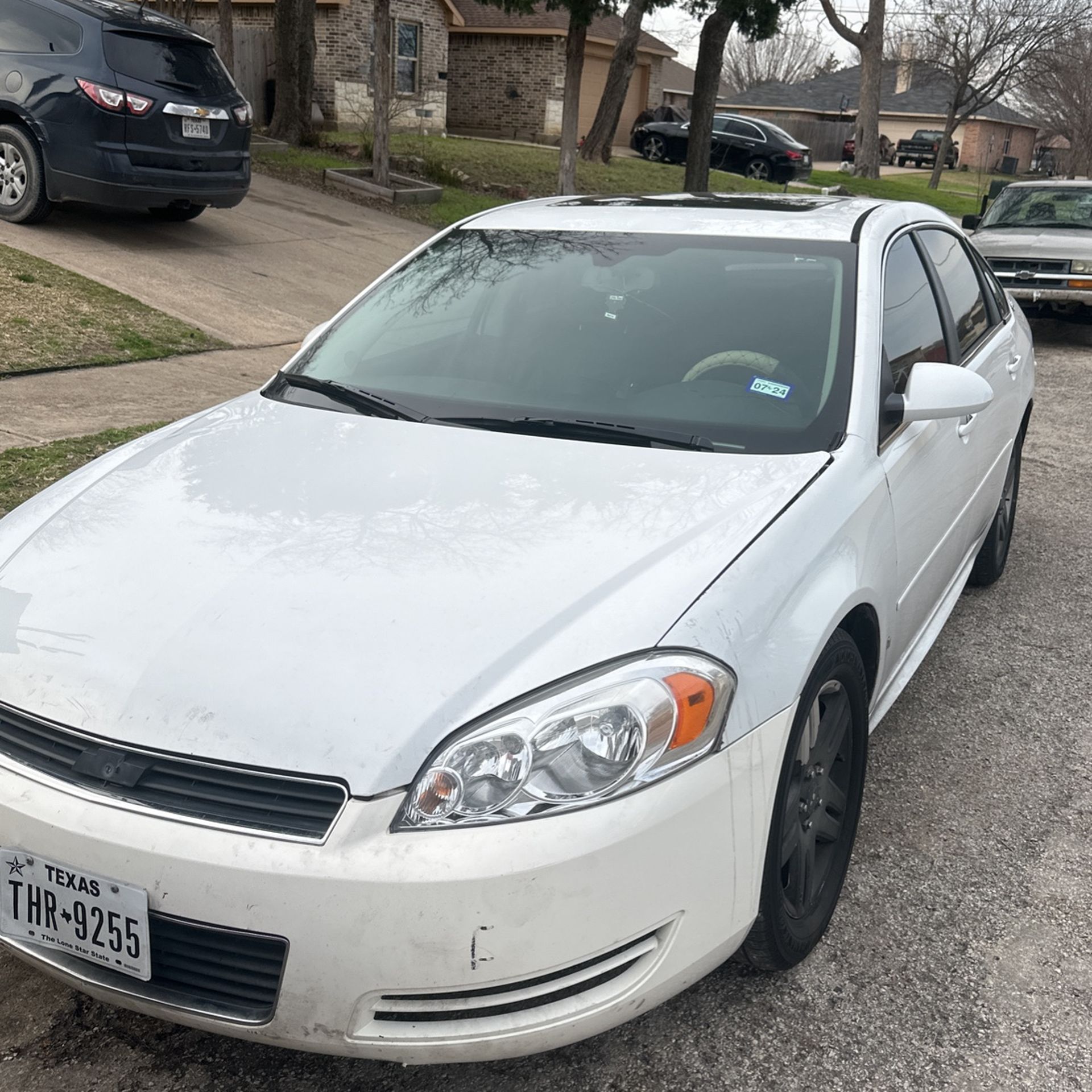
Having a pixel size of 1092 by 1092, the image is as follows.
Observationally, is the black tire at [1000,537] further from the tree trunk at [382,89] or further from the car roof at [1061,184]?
the tree trunk at [382,89]

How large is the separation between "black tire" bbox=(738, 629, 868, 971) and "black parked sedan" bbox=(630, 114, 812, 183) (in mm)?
29728

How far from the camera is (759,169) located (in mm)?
31781

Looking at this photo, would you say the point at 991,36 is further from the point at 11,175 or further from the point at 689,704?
the point at 689,704

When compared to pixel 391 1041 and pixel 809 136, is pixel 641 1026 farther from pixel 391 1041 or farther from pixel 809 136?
pixel 809 136

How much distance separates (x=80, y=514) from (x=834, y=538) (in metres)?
1.72

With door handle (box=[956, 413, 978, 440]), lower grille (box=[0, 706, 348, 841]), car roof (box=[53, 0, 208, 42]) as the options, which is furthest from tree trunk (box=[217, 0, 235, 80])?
lower grille (box=[0, 706, 348, 841])

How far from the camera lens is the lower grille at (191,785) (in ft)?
6.73

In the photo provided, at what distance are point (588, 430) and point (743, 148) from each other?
30.9 m

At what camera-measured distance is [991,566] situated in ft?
17.2

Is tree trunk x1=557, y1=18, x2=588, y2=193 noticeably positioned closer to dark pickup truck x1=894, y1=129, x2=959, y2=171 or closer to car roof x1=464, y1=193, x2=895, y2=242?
car roof x1=464, y1=193, x2=895, y2=242

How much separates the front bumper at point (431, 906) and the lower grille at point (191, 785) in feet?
0.09

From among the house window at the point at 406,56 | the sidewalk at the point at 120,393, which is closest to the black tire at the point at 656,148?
the house window at the point at 406,56

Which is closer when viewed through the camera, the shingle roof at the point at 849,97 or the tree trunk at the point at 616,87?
the tree trunk at the point at 616,87

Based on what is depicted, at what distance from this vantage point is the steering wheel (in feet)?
10.9
